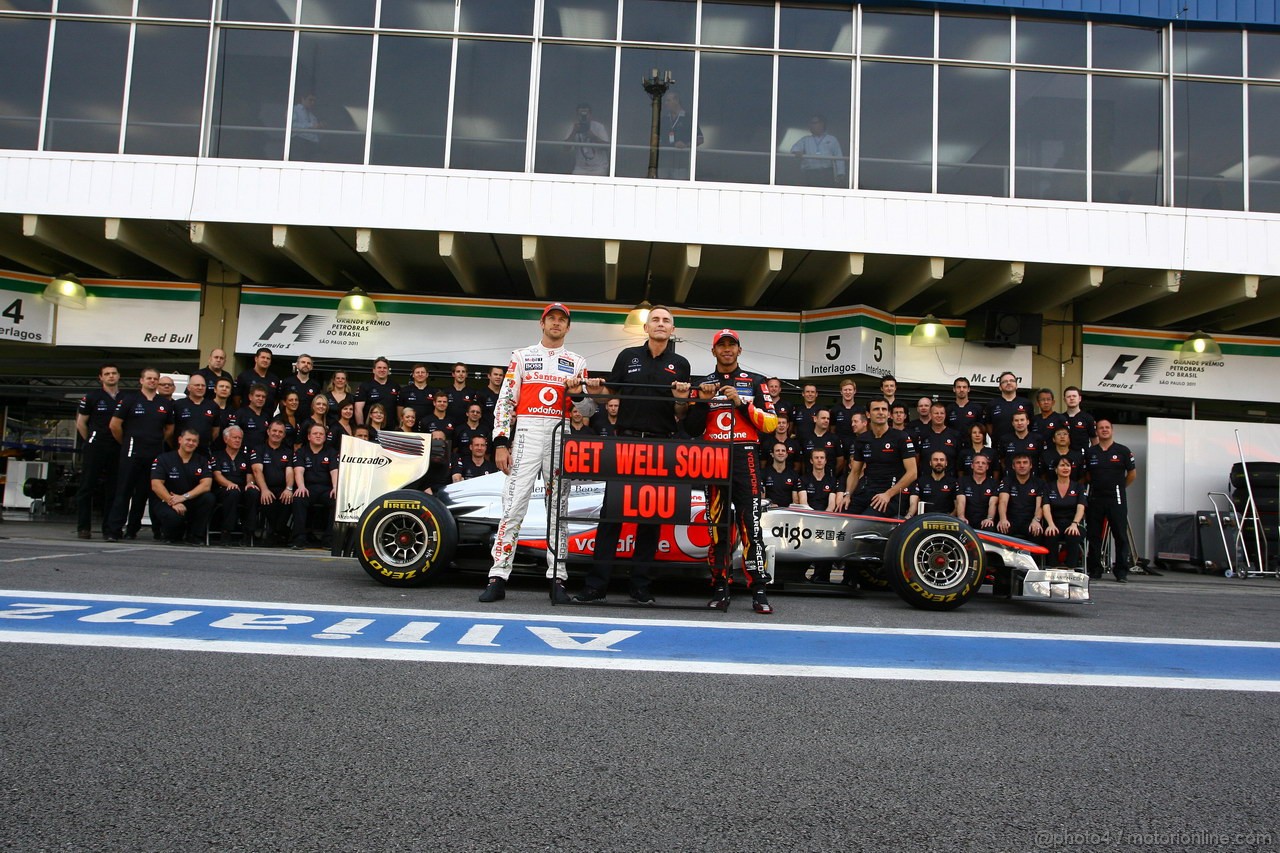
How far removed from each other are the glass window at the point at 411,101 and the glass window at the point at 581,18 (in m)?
1.43

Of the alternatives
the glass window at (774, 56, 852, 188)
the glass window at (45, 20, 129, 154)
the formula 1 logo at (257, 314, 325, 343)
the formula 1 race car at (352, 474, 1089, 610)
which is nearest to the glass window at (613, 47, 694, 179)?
the glass window at (774, 56, 852, 188)

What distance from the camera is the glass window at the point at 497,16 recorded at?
1159 cm

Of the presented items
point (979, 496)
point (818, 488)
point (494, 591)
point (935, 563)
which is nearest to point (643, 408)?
point (494, 591)

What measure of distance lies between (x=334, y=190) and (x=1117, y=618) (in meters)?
9.92

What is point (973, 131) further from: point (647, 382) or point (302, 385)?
point (302, 385)

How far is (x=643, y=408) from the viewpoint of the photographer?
5.71 meters

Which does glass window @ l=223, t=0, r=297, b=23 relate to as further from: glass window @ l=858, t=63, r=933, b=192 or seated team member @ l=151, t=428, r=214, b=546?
glass window @ l=858, t=63, r=933, b=192

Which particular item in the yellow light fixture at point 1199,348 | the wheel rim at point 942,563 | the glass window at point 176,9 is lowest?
the wheel rim at point 942,563

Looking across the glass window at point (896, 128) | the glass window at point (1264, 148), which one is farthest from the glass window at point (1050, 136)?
the glass window at point (1264, 148)

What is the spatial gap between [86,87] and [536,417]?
10.0 m

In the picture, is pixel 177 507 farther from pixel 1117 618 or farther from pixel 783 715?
pixel 1117 618

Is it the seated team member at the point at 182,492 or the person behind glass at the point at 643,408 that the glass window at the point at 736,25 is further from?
the seated team member at the point at 182,492

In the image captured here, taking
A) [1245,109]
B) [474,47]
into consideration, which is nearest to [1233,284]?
[1245,109]

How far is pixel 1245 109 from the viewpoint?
39.1 feet
